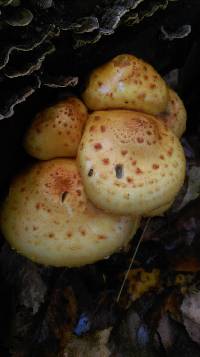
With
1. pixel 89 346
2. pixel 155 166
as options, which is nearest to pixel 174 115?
pixel 155 166

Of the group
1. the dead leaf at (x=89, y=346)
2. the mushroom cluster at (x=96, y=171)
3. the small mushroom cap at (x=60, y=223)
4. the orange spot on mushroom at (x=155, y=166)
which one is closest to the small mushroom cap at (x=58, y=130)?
the mushroom cluster at (x=96, y=171)

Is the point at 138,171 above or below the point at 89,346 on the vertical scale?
above

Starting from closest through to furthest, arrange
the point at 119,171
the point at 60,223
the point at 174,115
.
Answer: the point at 119,171, the point at 60,223, the point at 174,115

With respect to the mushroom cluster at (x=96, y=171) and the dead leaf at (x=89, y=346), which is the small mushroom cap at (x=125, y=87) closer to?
the mushroom cluster at (x=96, y=171)

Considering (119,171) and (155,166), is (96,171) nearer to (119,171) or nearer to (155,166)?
(119,171)

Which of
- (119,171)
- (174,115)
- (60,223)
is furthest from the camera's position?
(174,115)

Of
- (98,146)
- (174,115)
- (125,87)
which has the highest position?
(125,87)

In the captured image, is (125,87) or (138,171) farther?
(125,87)

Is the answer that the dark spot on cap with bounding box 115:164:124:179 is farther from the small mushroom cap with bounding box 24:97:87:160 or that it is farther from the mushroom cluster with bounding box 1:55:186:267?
the small mushroom cap with bounding box 24:97:87:160

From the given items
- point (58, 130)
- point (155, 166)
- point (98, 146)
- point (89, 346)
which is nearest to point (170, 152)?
point (155, 166)
